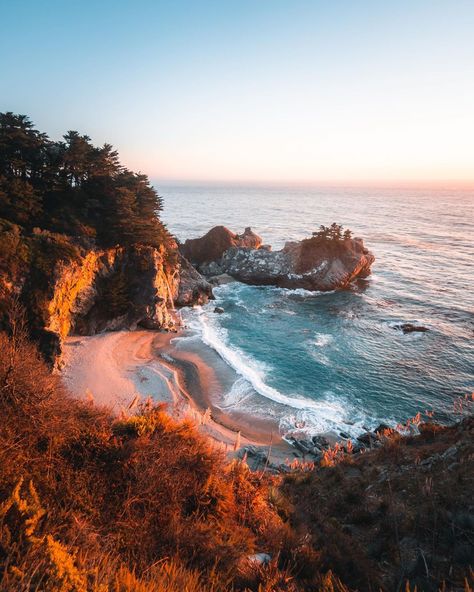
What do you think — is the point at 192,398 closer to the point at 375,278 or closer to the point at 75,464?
the point at 75,464

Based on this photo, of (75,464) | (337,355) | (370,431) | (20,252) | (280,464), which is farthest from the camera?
(337,355)

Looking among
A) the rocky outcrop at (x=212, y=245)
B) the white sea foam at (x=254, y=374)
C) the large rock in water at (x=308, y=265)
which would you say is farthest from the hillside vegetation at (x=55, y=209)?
the rocky outcrop at (x=212, y=245)

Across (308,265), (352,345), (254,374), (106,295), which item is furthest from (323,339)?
(106,295)

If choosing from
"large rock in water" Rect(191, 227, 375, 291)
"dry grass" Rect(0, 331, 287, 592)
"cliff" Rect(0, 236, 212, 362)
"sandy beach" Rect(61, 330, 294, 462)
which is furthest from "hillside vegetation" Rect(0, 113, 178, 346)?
"dry grass" Rect(0, 331, 287, 592)

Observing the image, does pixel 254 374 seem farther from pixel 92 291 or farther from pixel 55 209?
pixel 55 209

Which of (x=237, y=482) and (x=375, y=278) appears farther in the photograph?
(x=375, y=278)

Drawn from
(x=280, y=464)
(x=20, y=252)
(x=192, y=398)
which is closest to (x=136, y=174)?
(x=20, y=252)
